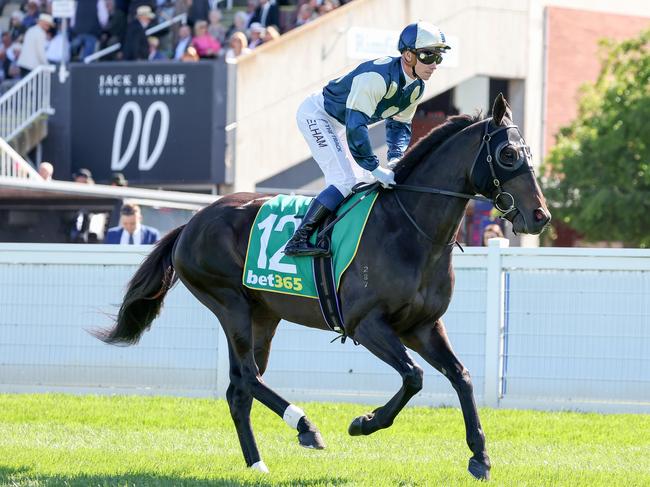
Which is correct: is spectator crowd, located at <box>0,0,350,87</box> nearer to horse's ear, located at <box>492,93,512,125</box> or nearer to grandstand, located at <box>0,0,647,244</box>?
grandstand, located at <box>0,0,647,244</box>

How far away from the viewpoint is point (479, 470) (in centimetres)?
610

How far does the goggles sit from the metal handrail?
1220 cm

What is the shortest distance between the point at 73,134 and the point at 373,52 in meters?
4.56

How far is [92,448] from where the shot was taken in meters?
7.23

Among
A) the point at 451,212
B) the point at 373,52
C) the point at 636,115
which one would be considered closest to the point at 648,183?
the point at 636,115

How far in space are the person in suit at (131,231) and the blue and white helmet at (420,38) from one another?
16.4ft

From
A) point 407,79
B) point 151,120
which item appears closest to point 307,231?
point 407,79

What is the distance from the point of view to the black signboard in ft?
56.9

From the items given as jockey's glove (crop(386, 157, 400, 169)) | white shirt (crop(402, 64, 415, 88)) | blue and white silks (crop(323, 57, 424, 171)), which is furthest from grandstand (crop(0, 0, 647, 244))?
white shirt (crop(402, 64, 415, 88))

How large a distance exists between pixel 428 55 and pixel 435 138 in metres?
0.43

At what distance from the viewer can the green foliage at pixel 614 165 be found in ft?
56.5

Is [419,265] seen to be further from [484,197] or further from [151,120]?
[151,120]

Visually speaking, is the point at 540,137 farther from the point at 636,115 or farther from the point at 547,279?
the point at 547,279

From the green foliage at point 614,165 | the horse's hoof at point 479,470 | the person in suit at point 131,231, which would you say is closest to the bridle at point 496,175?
the horse's hoof at point 479,470
